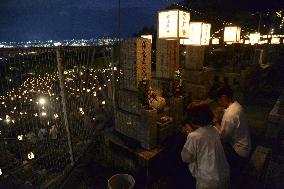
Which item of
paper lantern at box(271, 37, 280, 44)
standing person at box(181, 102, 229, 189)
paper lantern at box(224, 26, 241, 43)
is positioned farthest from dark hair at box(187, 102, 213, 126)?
paper lantern at box(271, 37, 280, 44)

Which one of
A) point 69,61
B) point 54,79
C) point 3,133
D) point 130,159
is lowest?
point 130,159

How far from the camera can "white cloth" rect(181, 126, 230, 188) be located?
13.1ft

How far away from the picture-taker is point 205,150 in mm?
4004

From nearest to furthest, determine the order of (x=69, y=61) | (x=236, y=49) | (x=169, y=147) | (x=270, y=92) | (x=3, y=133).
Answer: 1. (x=3, y=133)
2. (x=69, y=61)
3. (x=169, y=147)
4. (x=270, y=92)
5. (x=236, y=49)

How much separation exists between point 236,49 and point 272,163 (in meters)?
12.7

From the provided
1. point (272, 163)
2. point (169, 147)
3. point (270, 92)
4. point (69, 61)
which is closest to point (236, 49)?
point (270, 92)

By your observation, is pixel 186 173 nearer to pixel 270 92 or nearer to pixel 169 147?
pixel 169 147

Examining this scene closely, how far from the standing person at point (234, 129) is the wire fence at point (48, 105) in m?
3.75

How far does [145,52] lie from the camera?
709 cm

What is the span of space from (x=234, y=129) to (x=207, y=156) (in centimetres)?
185

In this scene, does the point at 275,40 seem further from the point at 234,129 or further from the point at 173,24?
the point at 234,129

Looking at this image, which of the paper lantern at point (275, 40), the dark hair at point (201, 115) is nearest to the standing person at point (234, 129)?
the dark hair at point (201, 115)

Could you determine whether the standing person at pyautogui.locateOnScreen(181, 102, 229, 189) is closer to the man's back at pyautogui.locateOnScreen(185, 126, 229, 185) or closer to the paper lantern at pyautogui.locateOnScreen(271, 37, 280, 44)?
the man's back at pyautogui.locateOnScreen(185, 126, 229, 185)

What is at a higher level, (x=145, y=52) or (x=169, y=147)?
(x=145, y=52)
